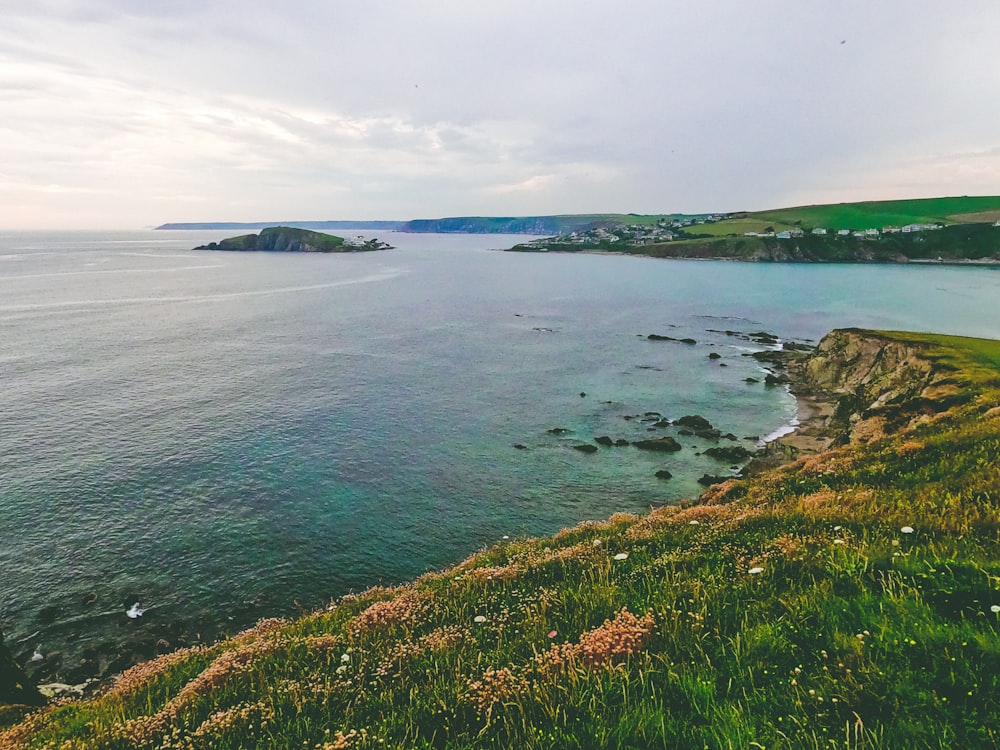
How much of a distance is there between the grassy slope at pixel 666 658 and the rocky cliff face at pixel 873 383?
23351mm

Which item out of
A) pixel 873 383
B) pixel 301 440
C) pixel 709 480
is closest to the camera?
pixel 709 480

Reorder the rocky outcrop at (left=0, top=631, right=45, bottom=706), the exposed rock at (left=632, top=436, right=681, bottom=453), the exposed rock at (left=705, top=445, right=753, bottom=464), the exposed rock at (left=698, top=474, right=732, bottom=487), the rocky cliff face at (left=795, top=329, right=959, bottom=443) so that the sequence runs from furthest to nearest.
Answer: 1. the exposed rock at (left=632, top=436, right=681, bottom=453)
2. the exposed rock at (left=705, top=445, right=753, bottom=464)
3. the exposed rock at (left=698, top=474, right=732, bottom=487)
4. the rocky cliff face at (left=795, top=329, right=959, bottom=443)
5. the rocky outcrop at (left=0, top=631, right=45, bottom=706)

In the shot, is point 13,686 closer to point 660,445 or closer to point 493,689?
point 493,689

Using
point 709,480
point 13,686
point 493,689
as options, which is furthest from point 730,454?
point 13,686

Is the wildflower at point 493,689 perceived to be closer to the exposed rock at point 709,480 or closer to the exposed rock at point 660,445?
the exposed rock at point 709,480

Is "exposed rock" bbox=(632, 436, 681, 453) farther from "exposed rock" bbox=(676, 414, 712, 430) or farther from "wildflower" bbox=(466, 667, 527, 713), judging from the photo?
"wildflower" bbox=(466, 667, 527, 713)

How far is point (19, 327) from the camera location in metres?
77.9

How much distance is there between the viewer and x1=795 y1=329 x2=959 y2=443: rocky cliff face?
3042 centimetres

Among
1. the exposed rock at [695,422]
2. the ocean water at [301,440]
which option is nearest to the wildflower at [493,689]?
the ocean water at [301,440]

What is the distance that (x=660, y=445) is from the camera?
41.0 meters

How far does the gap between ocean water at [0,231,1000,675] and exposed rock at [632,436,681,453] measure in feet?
2.87

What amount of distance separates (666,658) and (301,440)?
130 ft

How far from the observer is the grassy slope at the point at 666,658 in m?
4.29

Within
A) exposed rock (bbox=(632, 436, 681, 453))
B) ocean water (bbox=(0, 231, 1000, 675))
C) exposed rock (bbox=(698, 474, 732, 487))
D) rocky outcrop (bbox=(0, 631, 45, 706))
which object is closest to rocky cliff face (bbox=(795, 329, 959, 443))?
ocean water (bbox=(0, 231, 1000, 675))
